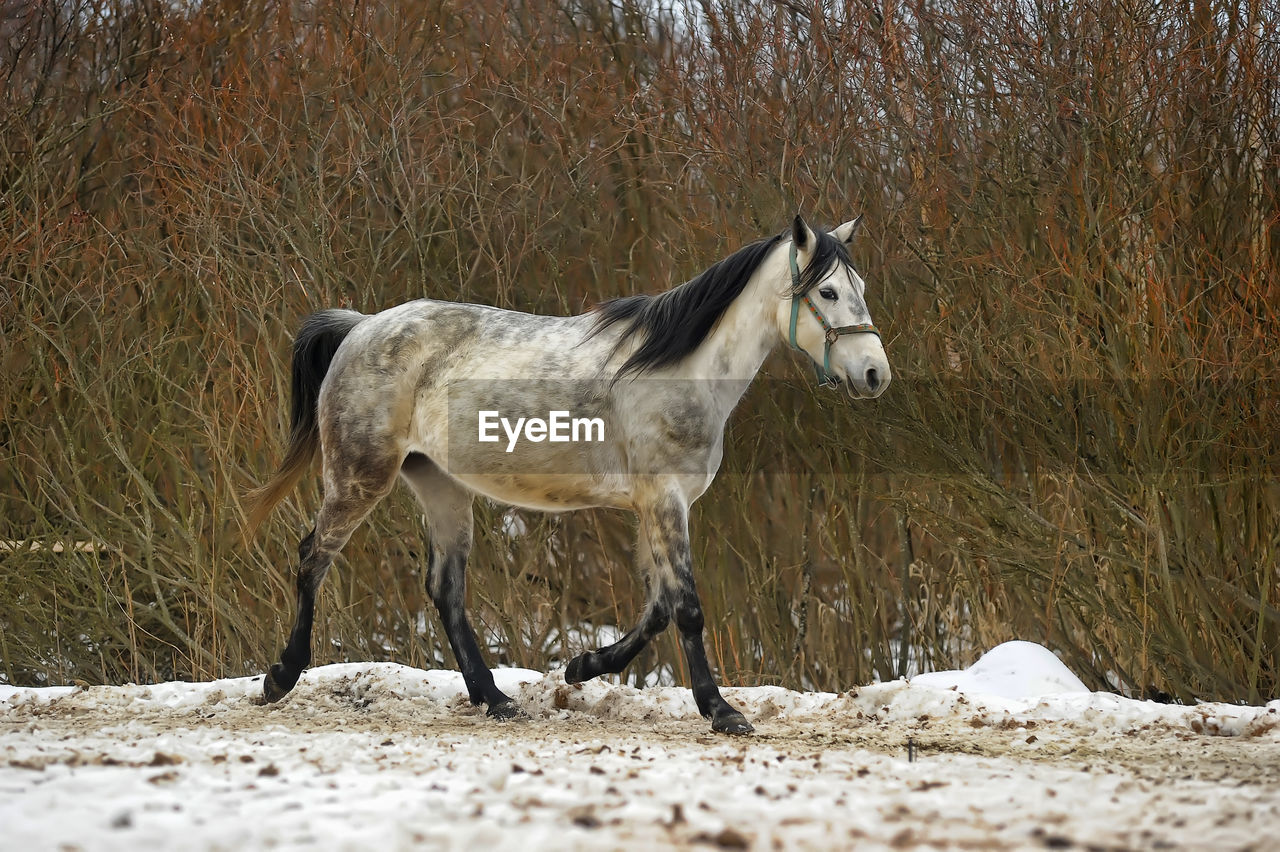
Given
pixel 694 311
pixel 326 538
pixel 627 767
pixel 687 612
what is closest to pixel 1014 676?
pixel 687 612

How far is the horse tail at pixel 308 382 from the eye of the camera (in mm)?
6703

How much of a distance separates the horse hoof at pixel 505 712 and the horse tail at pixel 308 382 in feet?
5.61

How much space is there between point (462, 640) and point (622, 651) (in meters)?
0.99

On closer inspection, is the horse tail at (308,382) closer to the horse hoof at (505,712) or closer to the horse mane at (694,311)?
the horse hoof at (505,712)

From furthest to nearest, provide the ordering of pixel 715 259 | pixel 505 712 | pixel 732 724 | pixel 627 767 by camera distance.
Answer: pixel 715 259 < pixel 505 712 < pixel 732 724 < pixel 627 767

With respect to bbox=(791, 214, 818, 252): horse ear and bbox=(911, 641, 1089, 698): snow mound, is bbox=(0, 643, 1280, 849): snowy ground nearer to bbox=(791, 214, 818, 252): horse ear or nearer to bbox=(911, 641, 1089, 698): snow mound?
bbox=(911, 641, 1089, 698): snow mound

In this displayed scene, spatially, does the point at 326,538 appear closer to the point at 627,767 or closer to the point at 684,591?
the point at 684,591

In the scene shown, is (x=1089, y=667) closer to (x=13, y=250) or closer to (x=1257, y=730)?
(x=1257, y=730)

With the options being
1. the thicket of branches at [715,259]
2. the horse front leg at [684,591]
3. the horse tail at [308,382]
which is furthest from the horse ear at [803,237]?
the horse tail at [308,382]

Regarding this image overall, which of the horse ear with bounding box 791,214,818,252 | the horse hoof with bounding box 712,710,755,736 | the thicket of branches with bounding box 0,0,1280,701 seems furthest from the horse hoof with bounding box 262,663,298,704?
the horse ear with bounding box 791,214,818,252

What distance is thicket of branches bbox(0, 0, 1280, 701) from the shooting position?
6.41 meters

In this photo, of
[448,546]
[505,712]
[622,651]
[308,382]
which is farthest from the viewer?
[308,382]

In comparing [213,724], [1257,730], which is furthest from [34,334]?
Answer: [1257,730]

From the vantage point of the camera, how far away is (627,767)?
412cm
